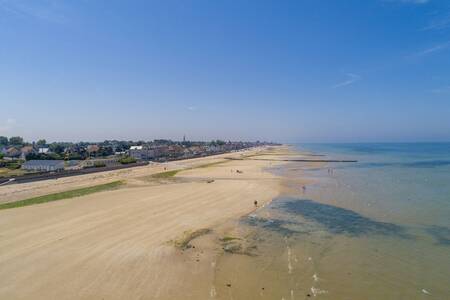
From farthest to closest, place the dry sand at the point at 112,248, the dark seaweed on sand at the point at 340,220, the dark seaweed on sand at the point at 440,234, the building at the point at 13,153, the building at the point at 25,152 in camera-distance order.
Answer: the building at the point at 13,153
the building at the point at 25,152
the dark seaweed on sand at the point at 340,220
the dark seaweed on sand at the point at 440,234
the dry sand at the point at 112,248

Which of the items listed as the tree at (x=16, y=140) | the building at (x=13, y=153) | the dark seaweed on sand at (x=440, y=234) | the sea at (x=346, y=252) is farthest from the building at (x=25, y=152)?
the dark seaweed on sand at (x=440, y=234)

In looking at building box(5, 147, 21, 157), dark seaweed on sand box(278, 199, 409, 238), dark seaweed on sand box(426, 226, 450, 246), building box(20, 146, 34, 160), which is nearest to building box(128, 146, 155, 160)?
building box(20, 146, 34, 160)

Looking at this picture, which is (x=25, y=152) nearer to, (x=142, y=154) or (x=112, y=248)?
(x=142, y=154)

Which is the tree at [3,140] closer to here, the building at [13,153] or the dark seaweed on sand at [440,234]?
the building at [13,153]

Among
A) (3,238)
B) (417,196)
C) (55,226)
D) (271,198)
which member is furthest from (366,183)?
(3,238)

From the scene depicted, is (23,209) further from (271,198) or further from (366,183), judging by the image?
(366,183)

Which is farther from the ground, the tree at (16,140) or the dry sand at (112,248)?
the tree at (16,140)

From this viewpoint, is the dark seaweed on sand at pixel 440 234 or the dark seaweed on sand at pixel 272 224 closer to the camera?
the dark seaweed on sand at pixel 440 234

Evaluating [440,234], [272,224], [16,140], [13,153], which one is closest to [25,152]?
[13,153]
